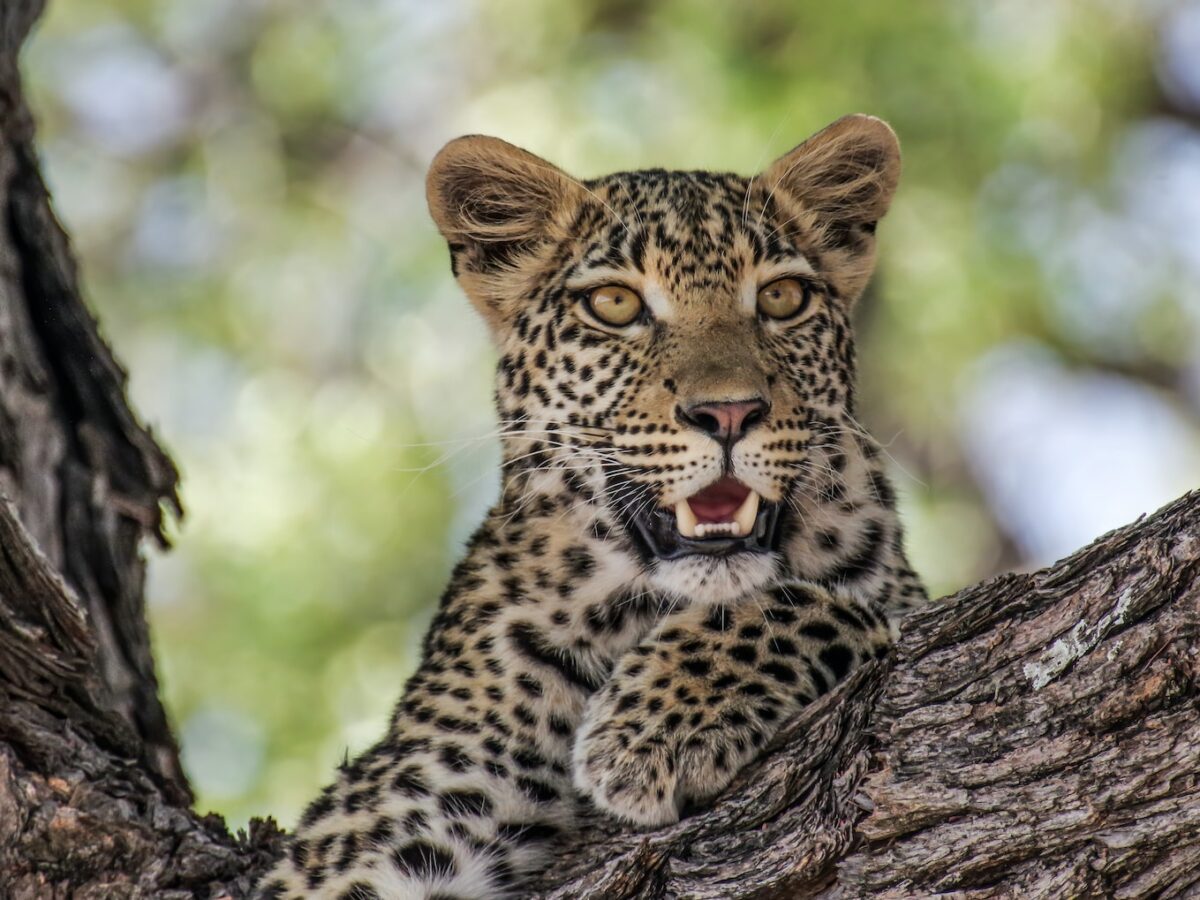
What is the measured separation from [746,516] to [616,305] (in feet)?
3.29

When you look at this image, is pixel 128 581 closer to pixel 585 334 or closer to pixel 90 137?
pixel 585 334

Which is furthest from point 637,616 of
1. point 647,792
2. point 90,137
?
point 90,137

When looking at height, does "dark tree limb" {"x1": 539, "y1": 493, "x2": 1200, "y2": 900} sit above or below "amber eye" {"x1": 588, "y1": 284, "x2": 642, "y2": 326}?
below

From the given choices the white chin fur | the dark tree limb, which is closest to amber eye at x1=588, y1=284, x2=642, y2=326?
the white chin fur

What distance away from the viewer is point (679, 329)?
559 centimetres

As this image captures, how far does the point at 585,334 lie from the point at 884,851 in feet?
8.23

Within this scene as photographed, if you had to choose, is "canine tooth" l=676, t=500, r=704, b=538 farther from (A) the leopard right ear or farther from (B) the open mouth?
(A) the leopard right ear

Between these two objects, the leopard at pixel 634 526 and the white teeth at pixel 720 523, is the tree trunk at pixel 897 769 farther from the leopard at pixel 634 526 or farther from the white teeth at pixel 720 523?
the white teeth at pixel 720 523

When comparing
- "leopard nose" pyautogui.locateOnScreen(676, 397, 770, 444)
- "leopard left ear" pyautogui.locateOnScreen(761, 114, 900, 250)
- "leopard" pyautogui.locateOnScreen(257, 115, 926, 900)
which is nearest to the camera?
"leopard" pyautogui.locateOnScreen(257, 115, 926, 900)

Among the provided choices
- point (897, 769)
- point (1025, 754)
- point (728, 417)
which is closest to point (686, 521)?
point (728, 417)

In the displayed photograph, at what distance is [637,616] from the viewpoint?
17.6ft

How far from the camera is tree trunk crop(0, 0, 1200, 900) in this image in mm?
3551

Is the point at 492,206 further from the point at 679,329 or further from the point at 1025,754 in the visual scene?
the point at 1025,754

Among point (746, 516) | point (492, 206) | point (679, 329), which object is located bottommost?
point (746, 516)
